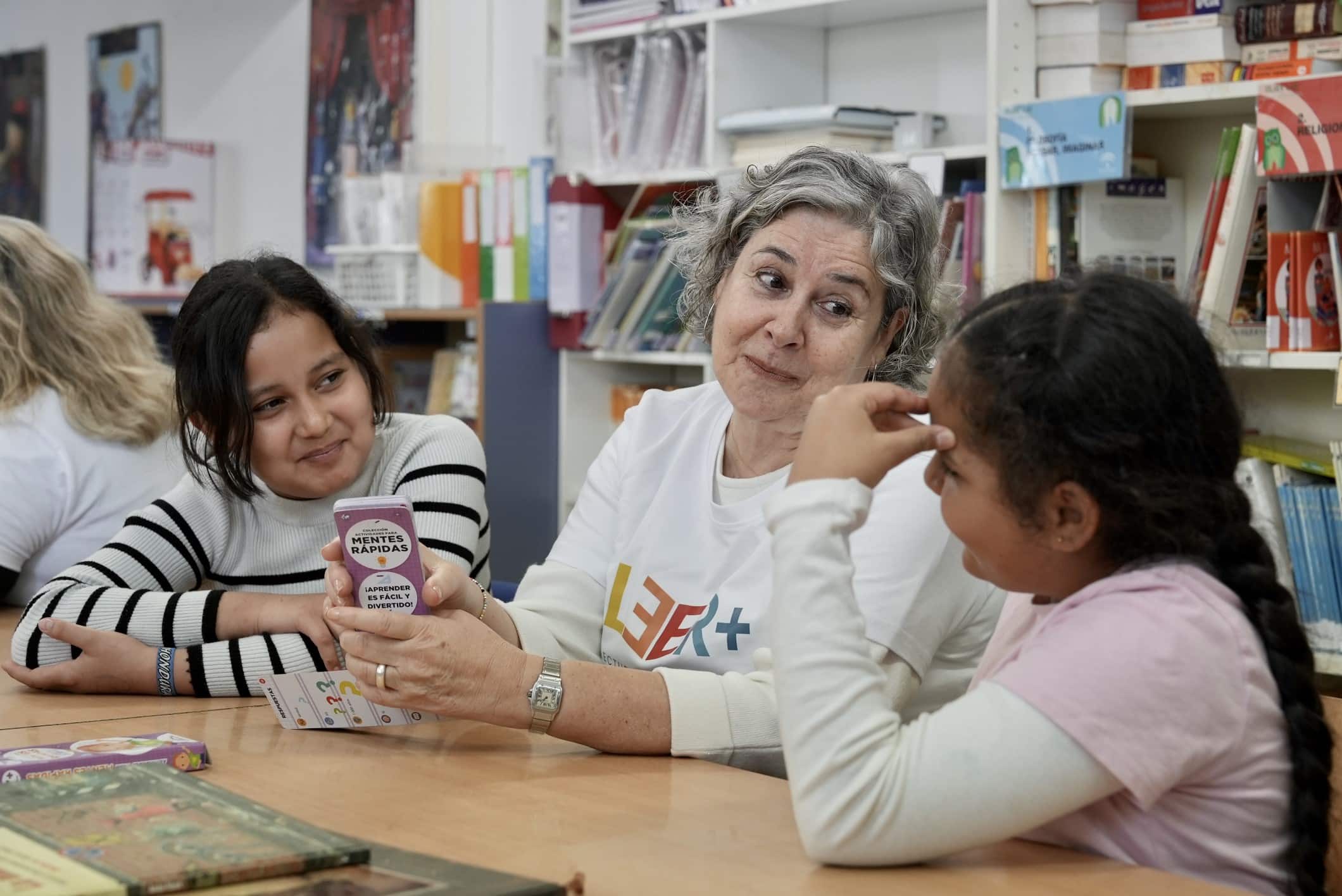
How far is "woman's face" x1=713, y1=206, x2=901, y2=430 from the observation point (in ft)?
5.40

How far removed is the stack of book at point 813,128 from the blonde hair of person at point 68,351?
1.42m

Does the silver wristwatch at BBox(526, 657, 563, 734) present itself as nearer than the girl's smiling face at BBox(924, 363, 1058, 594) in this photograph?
No

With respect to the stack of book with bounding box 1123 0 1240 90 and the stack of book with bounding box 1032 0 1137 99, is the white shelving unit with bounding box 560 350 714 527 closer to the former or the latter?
the stack of book with bounding box 1032 0 1137 99

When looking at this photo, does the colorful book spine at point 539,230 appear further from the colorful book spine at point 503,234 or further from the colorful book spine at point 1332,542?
the colorful book spine at point 1332,542

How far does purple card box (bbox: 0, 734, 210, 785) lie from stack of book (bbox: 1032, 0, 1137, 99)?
84.2 inches

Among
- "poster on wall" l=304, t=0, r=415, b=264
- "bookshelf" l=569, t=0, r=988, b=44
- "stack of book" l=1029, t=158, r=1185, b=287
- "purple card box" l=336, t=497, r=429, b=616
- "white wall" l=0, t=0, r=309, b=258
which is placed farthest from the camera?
"white wall" l=0, t=0, r=309, b=258

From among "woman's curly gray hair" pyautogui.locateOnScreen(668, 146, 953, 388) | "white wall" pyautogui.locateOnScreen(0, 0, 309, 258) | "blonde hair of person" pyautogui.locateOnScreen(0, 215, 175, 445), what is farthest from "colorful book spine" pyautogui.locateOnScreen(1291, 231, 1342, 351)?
"white wall" pyautogui.locateOnScreen(0, 0, 309, 258)

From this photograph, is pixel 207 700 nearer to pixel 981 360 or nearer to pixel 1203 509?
pixel 981 360

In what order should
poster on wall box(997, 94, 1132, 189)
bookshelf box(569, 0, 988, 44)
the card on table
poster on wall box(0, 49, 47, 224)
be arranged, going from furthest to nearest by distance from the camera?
poster on wall box(0, 49, 47, 224) → bookshelf box(569, 0, 988, 44) → poster on wall box(997, 94, 1132, 189) → the card on table

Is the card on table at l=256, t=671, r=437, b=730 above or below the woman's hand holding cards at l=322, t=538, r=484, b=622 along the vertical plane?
below

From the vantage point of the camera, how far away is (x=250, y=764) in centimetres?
137

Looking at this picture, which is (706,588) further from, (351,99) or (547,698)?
(351,99)

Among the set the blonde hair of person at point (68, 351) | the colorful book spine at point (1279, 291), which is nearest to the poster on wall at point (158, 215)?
the blonde hair of person at point (68, 351)

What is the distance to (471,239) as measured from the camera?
4.21m
